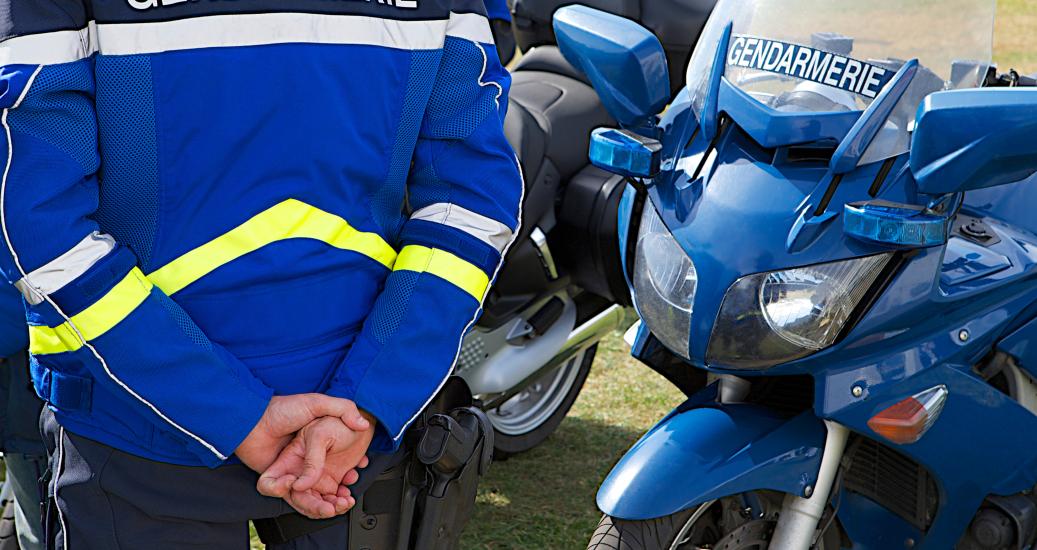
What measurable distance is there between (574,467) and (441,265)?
80.5 inches

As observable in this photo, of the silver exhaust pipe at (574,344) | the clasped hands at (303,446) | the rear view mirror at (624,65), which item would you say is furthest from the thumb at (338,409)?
the silver exhaust pipe at (574,344)

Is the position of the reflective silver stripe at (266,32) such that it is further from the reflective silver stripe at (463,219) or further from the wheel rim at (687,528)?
the wheel rim at (687,528)

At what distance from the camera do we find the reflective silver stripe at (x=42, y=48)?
132cm

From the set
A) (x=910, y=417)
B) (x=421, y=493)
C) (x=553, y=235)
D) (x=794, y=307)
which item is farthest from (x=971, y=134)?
(x=553, y=235)

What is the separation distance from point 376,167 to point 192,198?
0.25 metres

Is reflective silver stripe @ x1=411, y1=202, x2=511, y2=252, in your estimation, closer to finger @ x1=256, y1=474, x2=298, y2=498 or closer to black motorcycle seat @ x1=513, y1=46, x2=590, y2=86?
finger @ x1=256, y1=474, x2=298, y2=498

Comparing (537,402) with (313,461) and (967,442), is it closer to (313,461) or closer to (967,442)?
(967,442)

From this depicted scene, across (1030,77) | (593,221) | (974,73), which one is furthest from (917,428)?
(593,221)

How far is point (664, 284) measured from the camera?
6.70ft

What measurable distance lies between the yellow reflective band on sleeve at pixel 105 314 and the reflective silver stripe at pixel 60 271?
0.13ft

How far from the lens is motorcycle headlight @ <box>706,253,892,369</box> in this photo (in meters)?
1.92

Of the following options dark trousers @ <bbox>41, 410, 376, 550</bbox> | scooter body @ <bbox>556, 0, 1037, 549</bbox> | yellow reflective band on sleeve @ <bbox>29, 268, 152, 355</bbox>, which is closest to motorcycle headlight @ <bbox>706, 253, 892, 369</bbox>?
scooter body @ <bbox>556, 0, 1037, 549</bbox>

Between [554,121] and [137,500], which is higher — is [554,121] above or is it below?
below

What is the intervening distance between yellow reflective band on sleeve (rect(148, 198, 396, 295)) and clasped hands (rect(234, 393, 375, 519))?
19cm
